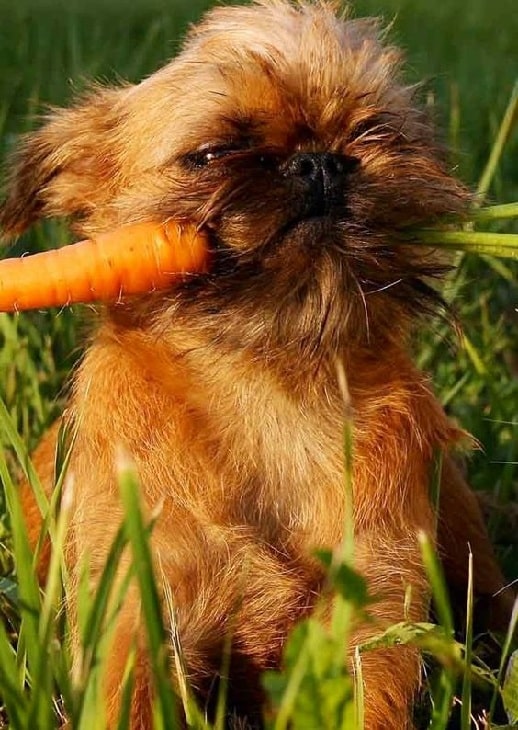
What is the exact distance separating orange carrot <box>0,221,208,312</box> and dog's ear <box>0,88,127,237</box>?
0.42 metres

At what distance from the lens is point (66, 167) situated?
2795 mm

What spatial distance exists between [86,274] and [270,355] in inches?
15.6

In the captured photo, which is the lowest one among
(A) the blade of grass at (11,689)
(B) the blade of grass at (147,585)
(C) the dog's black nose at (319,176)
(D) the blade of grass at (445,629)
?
(D) the blade of grass at (445,629)

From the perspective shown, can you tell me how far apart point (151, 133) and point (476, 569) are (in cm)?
130

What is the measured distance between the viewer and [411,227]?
2.13 meters

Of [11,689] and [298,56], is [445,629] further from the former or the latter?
[298,56]

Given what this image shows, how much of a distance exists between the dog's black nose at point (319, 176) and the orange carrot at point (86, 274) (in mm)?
281

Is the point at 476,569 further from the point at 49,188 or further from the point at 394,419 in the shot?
the point at 49,188

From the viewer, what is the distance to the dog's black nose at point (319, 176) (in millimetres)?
2039

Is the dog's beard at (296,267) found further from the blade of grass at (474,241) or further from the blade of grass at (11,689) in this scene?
the blade of grass at (11,689)

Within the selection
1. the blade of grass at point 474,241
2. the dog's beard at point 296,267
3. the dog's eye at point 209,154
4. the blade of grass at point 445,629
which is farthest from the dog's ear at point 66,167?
the blade of grass at point 445,629

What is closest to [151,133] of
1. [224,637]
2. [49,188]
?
[49,188]

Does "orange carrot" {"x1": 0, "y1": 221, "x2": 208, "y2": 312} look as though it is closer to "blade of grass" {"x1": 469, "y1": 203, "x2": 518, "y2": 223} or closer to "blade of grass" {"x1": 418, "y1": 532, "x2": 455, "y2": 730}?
"blade of grass" {"x1": 469, "y1": 203, "x2": 518, "y2": 223}

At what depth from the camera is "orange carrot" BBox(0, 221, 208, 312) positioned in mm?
2215
